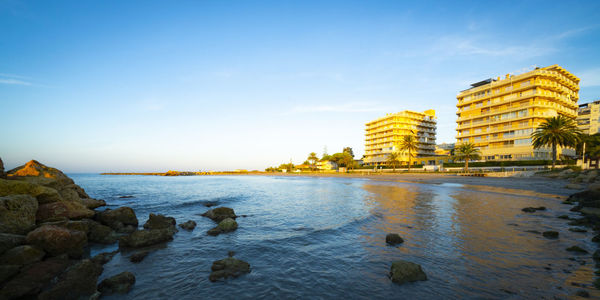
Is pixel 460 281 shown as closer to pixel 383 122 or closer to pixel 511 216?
pixel 511 216

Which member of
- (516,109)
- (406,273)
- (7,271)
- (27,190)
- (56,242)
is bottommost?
(406,273)

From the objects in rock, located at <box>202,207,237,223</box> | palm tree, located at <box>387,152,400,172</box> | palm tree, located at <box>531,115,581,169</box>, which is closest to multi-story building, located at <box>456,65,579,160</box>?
palm tree, located at <box>531,115,581,169</box>

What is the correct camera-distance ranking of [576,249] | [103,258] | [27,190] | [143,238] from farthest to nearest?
[27,190]
[143,238]
[103,258]
[576,249]

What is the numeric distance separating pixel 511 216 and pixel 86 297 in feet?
67.9

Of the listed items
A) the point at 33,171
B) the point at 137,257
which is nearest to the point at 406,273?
the point at 137,257

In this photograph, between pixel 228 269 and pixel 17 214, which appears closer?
pixel 228 269

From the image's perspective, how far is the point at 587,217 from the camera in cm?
1278

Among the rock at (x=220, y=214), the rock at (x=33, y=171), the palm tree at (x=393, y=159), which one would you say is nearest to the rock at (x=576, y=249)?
the rock at (x=220, y=214)

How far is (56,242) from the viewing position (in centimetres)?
777

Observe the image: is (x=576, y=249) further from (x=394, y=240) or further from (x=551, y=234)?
(x=394, y=240)

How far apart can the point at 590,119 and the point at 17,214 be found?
145027 mm

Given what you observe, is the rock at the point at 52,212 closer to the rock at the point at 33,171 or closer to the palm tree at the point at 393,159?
the rock at the point at 33,171

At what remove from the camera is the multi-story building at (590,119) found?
82562 millimetres

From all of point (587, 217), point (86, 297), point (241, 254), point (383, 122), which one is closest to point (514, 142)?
point (383, 122)
